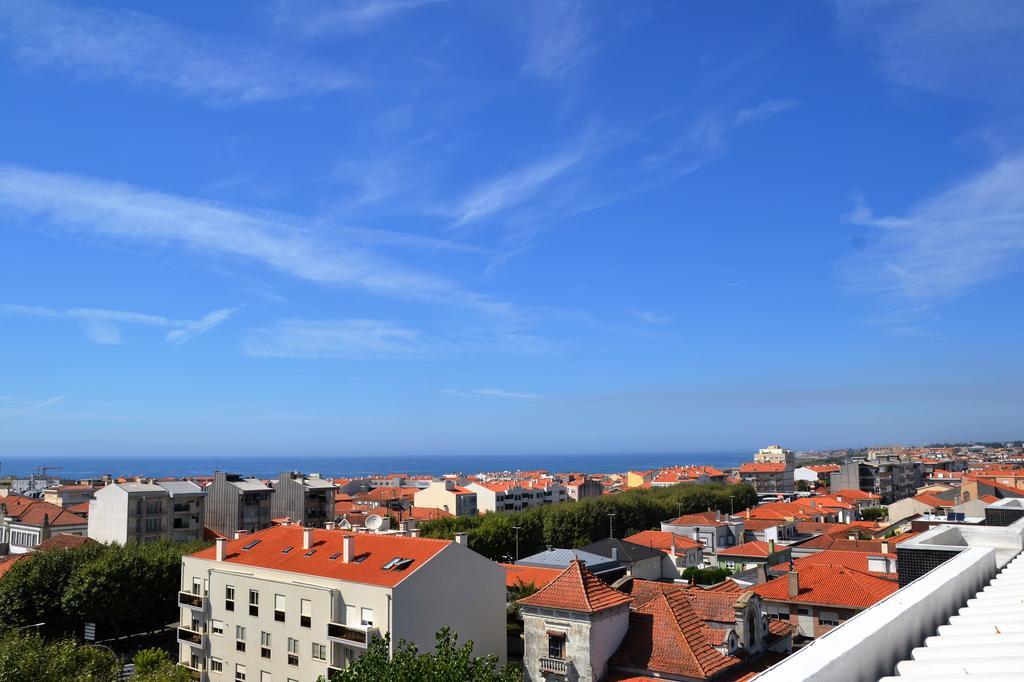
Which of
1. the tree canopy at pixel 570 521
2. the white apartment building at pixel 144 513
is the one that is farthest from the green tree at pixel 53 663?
the tree canopy at pixel 570 521

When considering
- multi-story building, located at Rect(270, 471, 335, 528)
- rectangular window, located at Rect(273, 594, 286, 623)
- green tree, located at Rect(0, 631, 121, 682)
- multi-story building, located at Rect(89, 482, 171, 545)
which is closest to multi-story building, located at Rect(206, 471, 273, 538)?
multi-story building, located at Rect(270, 471, 335, 528)

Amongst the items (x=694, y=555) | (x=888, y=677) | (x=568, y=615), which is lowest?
(x=694, y=555)

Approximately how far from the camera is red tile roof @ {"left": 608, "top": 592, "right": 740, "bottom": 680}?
2798cm

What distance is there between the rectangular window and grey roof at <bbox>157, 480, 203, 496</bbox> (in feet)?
142

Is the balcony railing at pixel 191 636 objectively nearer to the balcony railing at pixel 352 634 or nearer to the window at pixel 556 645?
the balcony railing at pixel 352 634

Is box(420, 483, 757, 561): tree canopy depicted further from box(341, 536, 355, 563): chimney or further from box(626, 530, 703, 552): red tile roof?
box(341, 536, 355, 563): chimney

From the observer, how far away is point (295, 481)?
88.8m

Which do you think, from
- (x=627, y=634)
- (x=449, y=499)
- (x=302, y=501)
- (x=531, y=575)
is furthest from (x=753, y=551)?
(x=449, y=499)

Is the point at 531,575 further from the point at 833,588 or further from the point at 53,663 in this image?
the point at 53,663

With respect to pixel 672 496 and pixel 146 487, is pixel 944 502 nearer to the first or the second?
pixel 672 496

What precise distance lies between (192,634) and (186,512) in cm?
3737

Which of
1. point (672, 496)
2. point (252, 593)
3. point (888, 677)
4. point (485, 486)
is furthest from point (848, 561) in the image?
point (485, 486)

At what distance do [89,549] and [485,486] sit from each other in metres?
78.9

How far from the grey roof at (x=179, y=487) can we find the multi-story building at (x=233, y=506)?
236 cm
